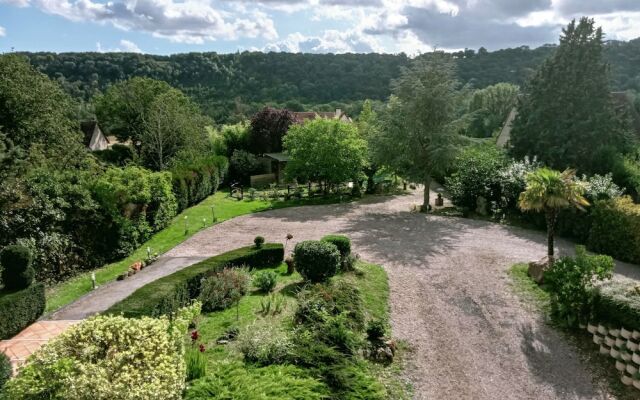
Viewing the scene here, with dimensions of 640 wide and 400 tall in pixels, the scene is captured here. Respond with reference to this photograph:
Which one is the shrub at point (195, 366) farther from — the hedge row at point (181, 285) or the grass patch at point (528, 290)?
the grass patch at point (528, 290)

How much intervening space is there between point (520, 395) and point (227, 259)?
32.3 feet

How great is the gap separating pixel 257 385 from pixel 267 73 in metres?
90.3

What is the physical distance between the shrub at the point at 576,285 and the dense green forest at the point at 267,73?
6005 centimetres

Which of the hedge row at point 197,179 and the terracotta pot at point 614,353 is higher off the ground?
the hedge row at point 197,179

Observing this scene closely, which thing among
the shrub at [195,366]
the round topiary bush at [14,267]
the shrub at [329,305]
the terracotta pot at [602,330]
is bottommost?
the terracotta pot at [602,330]

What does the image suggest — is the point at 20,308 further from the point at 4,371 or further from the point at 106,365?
the point at 106,365

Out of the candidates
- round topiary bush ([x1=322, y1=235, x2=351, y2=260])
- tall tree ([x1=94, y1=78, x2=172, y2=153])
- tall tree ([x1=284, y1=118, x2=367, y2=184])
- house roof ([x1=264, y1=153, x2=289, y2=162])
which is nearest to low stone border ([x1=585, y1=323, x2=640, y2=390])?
round topiary bush ([x1=322, y1=235, x2=351, y2=260])

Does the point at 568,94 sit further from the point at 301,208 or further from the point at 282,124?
the point at 282,124

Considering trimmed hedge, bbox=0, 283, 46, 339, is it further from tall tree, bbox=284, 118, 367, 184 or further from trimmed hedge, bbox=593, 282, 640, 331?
tall tree, bbox=284, 118, 367, 184

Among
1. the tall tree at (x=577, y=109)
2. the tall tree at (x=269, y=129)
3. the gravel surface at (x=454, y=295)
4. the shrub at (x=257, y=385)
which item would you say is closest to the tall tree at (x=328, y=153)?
the gravel surface at (x=454, y=295)

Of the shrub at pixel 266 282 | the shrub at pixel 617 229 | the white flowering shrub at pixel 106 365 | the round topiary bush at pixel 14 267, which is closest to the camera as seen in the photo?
the white flowering shrub at pixel 106 365

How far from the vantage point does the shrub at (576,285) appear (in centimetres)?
1205

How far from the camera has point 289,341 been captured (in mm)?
9867

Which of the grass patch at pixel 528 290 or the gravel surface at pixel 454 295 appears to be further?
the grass patch at pixel 528 290
